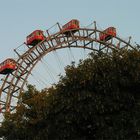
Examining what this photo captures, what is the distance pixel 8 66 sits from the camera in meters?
66.4

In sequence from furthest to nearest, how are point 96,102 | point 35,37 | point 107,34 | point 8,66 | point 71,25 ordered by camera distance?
point 107,34 < point 71,25 < point 35,37 < point 8,66 < point 96,102

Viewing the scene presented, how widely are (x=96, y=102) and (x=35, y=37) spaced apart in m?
32.9

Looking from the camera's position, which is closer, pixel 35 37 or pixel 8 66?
pixel 8 66

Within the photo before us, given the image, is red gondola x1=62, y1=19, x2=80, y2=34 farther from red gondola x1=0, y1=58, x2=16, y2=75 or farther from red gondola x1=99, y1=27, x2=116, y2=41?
red gondola x1=0, y1=58, x2=16, y2=75

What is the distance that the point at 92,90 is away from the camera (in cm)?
3700

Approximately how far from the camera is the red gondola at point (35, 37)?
2662 inches

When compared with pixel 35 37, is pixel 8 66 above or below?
below

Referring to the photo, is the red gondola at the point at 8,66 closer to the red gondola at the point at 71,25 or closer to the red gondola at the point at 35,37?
the red gondola at the point at 35,37

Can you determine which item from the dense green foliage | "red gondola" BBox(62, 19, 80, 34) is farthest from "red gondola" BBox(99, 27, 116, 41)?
the dense green foliage

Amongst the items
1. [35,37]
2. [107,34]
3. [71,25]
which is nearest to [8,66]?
[35,37]

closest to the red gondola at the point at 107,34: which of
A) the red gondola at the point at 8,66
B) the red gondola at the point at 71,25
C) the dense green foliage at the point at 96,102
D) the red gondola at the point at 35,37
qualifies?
the red gondola at the point at 71,25

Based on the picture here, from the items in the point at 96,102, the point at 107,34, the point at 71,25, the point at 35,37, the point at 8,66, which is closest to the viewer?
the point at 96,102

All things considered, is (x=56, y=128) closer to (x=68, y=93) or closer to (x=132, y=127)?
(x=68, y=93)

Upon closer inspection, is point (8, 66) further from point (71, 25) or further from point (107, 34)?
point (107, 34)
